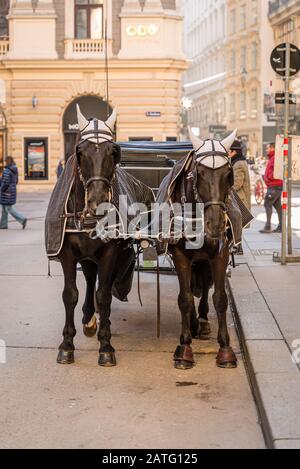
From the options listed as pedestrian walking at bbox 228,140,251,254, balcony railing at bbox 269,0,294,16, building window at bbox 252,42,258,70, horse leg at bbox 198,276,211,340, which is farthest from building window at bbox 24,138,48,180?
building window at bbox 252,42,258,70

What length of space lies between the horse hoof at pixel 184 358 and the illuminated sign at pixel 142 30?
97.9ft

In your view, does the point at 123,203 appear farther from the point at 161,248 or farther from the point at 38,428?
the point at 38,428

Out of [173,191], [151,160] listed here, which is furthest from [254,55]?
[173,191]

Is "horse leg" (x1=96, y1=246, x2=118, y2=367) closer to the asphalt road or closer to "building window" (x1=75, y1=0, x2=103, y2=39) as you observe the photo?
the asphalt road

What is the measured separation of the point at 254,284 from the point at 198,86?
78.1 meters

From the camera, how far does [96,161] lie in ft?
20.3

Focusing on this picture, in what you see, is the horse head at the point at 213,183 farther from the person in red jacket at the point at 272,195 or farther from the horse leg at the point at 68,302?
the person in red jacket at the point at 272,195

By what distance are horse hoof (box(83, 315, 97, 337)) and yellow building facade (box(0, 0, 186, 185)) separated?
91.1 feet

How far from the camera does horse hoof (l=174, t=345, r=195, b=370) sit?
6.62 meters

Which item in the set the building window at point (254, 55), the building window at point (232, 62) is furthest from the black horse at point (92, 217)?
the building window at point (232, 62)

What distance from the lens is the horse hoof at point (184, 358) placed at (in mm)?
6625

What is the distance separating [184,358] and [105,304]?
80 centimetres

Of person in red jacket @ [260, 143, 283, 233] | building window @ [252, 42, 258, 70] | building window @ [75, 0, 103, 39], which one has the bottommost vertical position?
person in red jacket @ [260, 143, 283, 233]
